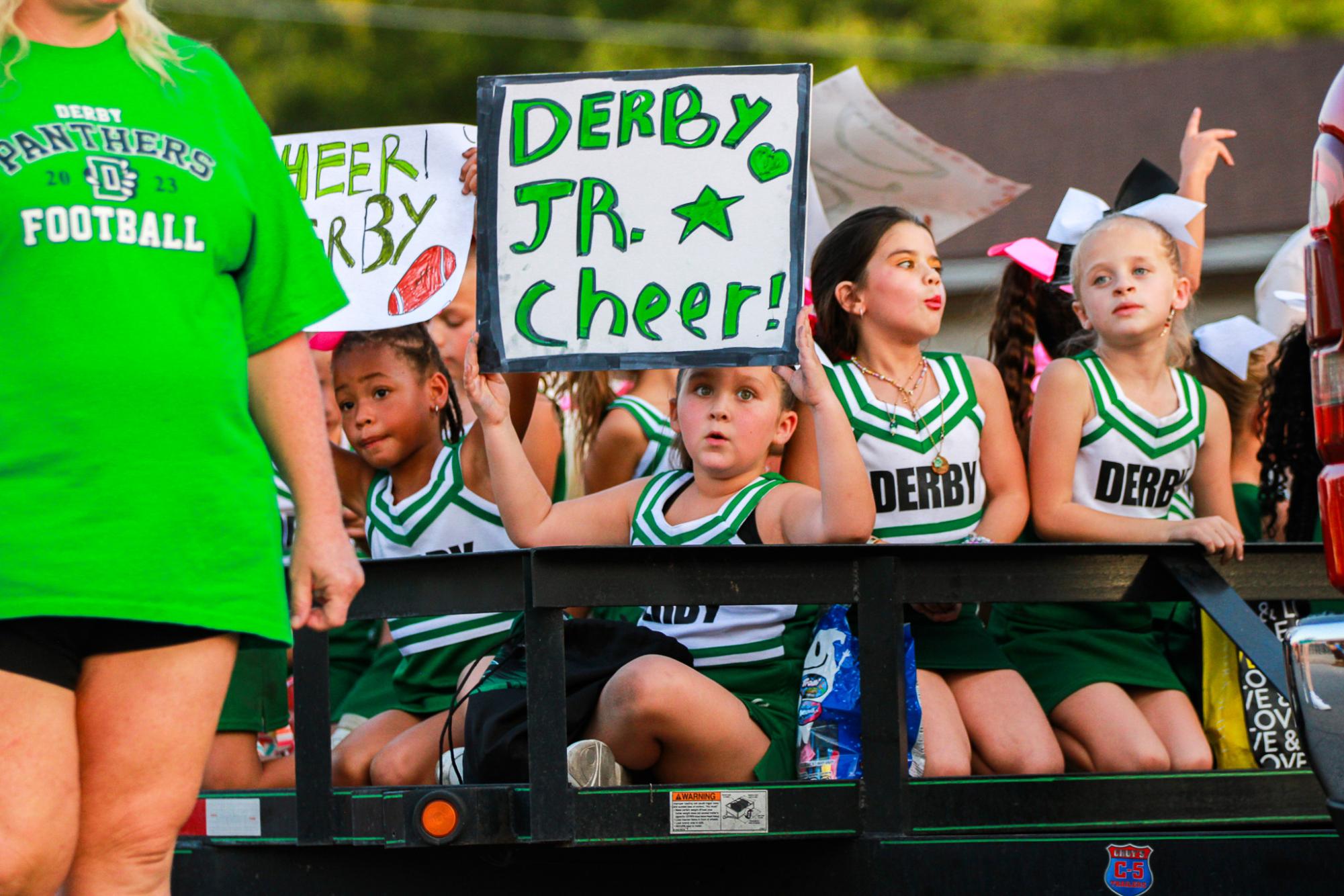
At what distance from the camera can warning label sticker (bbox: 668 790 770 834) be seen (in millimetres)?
3291

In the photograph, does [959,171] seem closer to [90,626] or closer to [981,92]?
[90,626]

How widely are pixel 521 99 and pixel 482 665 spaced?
1.37 m

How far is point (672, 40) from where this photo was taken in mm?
32062

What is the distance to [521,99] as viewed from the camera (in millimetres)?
4023

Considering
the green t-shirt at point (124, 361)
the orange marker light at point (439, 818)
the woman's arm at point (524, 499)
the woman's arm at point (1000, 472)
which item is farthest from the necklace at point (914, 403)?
the green t-shirt at point (124, 361)

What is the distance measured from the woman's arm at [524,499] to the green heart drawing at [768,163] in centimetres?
76

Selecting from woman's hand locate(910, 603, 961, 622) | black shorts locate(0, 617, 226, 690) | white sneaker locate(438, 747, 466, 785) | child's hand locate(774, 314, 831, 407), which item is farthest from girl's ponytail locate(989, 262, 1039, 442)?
black shorts locate(0, 617, 226, 690)

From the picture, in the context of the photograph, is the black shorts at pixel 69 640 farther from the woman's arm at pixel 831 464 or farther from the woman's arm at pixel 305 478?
the woman's arm at pixel 831 464

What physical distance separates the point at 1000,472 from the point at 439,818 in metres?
1.88

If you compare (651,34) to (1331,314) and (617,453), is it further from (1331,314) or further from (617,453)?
(1331,314)

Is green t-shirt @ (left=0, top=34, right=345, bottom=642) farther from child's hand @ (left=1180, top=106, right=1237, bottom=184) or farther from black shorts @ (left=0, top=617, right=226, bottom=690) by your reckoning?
child's hand @ (left=1180, top=106, right=1237, bottom=184)

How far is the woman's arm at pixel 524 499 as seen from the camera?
410 cm

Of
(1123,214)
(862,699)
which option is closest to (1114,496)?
(1123,214)

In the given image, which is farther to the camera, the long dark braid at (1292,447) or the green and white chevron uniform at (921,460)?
the long dark braid at (1292,447)
